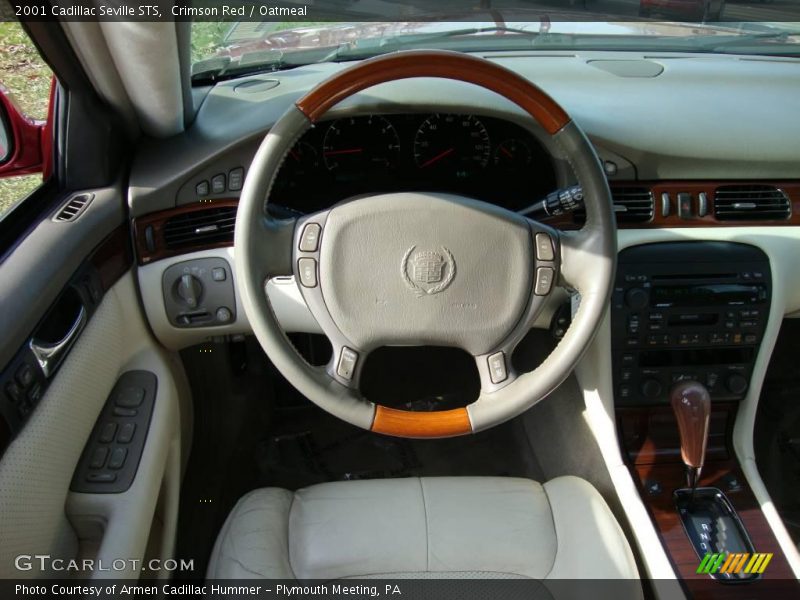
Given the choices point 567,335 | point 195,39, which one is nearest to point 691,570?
point 567,335

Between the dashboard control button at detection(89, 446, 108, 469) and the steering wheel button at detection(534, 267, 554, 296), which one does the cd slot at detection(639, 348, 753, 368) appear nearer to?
the steering wheel button at detection(534, 267, 554, 296)

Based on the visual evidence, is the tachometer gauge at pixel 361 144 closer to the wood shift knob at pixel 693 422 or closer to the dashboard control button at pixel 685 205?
the dashboard control button at pixel 685 205

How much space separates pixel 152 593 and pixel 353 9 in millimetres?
1573

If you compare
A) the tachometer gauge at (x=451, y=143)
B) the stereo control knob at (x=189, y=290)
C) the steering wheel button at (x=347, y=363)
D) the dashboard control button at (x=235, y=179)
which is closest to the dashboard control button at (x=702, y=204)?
the tachometer gauge at (x=451, y=143)

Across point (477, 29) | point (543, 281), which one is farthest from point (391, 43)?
point (543, 281)

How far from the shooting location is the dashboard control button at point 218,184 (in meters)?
1.70

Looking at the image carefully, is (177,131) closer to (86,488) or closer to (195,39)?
(195,39)

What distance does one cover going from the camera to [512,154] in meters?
1.81

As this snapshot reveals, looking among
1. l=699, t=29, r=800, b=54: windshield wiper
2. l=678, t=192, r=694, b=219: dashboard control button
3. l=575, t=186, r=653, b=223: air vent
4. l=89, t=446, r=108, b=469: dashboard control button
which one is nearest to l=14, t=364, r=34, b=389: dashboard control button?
l=89, t=446, r=108, b=469: dashboard control button

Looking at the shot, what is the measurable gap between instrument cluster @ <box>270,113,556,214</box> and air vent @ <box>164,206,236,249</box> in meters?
0.13

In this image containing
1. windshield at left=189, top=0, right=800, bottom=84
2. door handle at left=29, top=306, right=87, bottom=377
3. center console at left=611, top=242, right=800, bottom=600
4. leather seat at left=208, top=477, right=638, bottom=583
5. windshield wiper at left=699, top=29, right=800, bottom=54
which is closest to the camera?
door handle at left=29, top=306, right=87, bottom=377

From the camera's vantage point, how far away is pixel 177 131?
1.75m

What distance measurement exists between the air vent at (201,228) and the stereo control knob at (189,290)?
0.29ft

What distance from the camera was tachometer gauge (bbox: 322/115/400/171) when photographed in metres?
1.72
